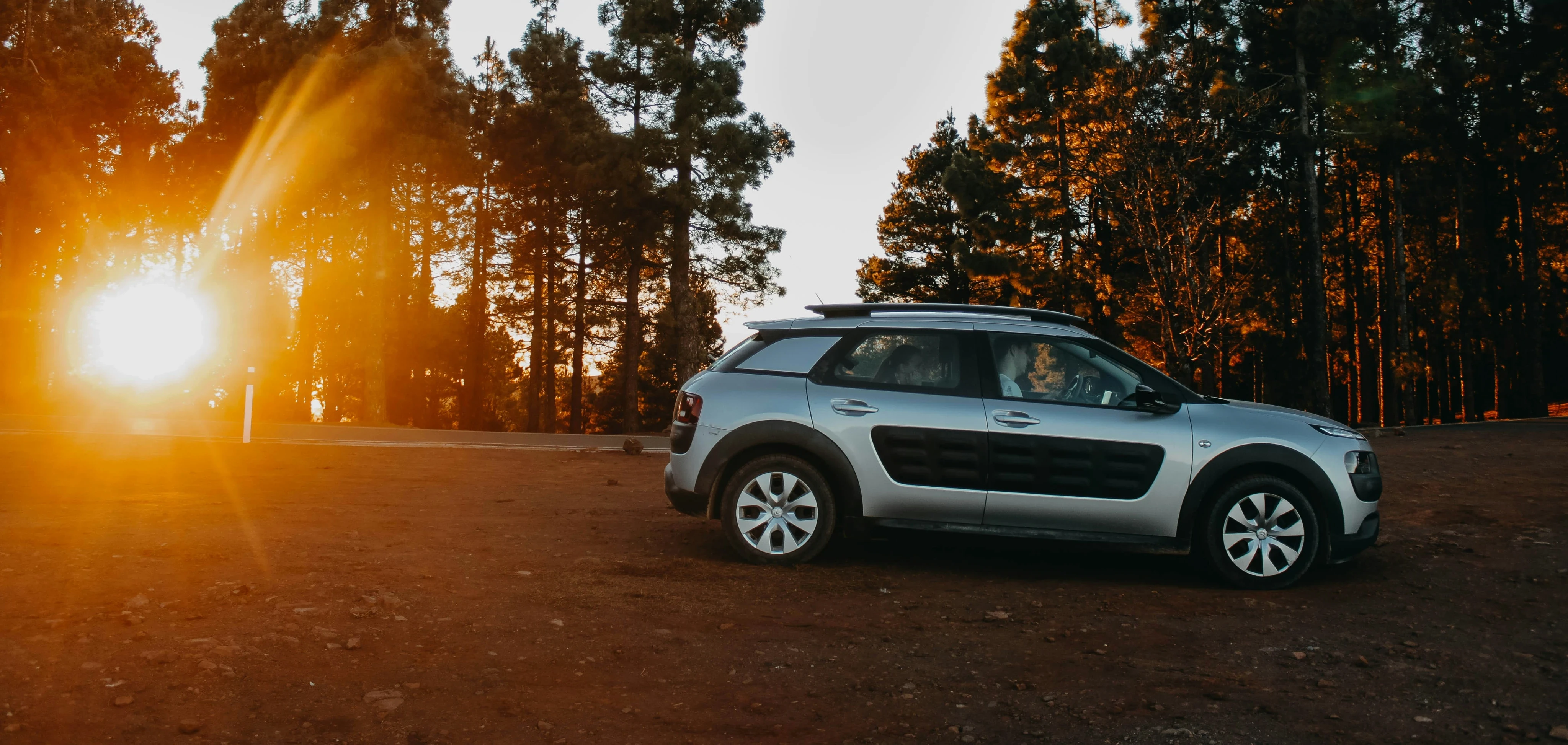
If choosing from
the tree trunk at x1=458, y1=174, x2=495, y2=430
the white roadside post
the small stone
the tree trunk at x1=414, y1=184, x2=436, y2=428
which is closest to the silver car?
the small stone

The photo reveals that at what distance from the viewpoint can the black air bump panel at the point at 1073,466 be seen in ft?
22.9

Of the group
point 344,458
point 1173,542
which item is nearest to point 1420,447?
point 1173,542

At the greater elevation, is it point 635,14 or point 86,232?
point 635,14

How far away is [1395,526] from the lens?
29.8 ft

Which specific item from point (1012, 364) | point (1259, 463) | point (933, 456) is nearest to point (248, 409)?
point (933, 456)

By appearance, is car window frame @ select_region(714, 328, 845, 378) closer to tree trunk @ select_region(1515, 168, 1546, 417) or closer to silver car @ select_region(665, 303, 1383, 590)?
silver car @ select_region(665, 303, 1383, 590)

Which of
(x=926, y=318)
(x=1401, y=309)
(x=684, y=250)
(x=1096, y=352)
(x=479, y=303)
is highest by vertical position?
(x=684, y=250)

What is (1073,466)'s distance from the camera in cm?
702

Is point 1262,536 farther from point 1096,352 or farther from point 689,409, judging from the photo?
point 689,409

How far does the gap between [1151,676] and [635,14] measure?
29630mm

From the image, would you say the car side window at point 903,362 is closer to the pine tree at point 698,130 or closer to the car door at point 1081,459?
the car door at point 1081,459

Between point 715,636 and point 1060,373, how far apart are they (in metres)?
3.00

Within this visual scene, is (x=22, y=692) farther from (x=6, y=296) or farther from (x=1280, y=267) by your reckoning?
(x=1280, y=267)

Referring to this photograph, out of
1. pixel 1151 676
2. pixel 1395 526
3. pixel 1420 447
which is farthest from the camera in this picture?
pixel 1420 447
